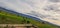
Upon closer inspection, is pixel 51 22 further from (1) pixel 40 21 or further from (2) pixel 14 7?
(2) pixel 14 7

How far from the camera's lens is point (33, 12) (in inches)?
101

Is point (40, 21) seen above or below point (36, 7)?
below

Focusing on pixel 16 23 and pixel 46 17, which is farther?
pixel 46 17

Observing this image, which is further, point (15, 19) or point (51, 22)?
point (51, 22)

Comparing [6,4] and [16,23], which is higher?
[6,4]

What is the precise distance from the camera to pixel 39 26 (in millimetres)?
2535

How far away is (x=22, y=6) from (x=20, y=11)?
0.09m

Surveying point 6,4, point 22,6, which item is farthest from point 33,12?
point 6,4

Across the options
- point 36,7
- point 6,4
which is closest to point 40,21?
point 36,7

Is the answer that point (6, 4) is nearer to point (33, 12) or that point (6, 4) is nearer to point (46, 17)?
point (33, 12)

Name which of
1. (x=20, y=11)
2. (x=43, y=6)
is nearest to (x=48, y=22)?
(x=43, y=6)

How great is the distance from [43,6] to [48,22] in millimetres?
290

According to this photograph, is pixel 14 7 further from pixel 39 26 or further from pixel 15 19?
pixel 39 26

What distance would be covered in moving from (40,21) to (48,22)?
0.15 meters
